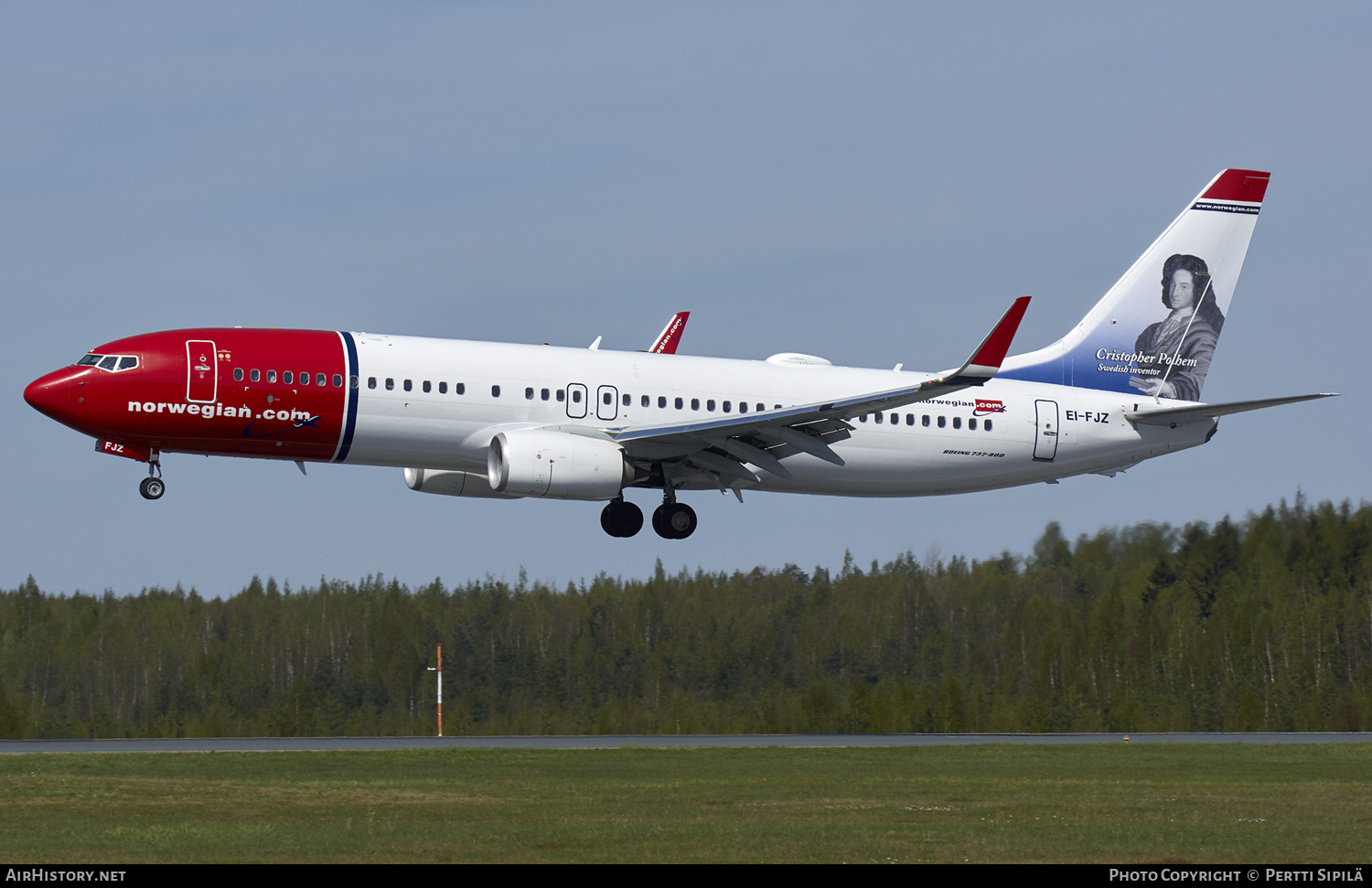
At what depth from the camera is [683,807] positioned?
30906 mm

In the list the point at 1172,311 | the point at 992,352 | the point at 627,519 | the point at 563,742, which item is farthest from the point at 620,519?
the point at 1172,311

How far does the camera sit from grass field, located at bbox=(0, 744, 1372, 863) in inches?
986

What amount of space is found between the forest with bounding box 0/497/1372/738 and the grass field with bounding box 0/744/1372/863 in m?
35.9

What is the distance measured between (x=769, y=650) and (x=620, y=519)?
6035 cm

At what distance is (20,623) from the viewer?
118 metres

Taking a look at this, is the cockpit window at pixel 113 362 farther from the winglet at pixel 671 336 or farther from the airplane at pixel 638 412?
the winglet at pixel 671 336

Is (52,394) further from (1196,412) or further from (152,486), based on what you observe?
(1196,412)

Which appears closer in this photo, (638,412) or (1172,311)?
(638,412)

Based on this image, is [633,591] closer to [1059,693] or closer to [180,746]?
[1059,693]

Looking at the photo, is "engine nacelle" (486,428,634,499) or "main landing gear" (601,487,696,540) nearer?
"engine nacelle" (486,428,634,499)

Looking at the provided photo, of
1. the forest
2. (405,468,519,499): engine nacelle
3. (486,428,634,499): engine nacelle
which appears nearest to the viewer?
(486,428,634,499): engine nacelle

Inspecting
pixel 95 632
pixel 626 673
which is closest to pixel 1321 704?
pixel 626 673

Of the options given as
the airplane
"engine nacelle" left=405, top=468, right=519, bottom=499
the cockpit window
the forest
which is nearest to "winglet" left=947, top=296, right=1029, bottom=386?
the airplane

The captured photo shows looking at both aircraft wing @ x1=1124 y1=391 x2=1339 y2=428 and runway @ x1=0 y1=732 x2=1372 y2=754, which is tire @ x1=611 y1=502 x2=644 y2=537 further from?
aircraft wing @ x1=1124 y1=391 x2=1339 y2=428
